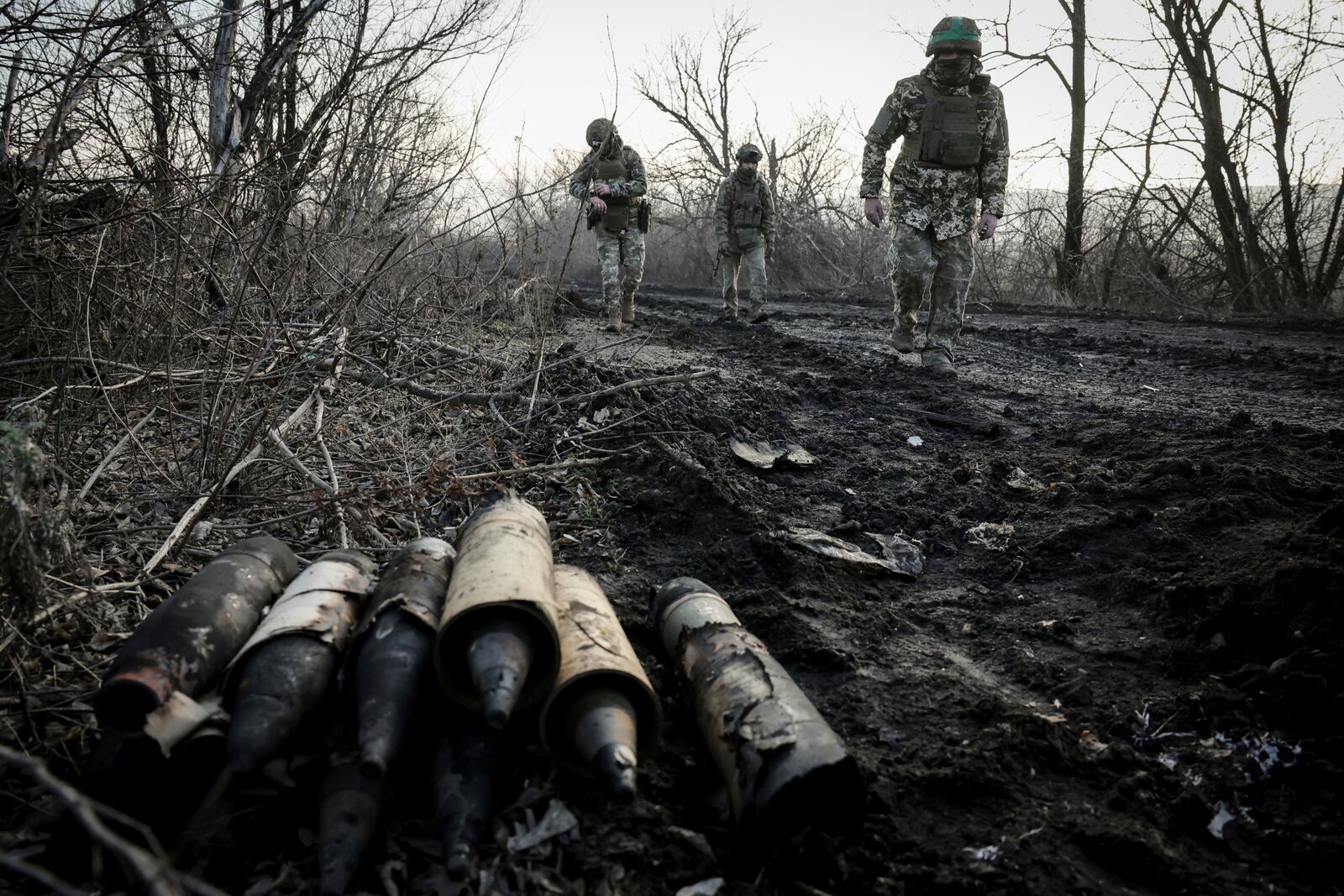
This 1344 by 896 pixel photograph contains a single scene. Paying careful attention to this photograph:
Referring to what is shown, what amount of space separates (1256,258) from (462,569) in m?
12.2

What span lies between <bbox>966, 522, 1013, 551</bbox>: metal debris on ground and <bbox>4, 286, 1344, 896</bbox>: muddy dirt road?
2 centimetres

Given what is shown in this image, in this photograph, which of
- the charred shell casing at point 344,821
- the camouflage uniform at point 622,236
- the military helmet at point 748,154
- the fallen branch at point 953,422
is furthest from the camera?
the military helmet at point 748,154

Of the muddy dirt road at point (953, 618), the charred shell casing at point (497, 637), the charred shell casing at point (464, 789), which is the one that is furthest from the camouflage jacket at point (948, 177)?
the charred shell casing at point (464, 789)

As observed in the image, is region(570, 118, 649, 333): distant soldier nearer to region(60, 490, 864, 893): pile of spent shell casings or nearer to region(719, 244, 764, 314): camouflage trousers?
region(719, 244, 764, 314): camouflage trousers

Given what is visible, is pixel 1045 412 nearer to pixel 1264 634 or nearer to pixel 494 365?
pixel 1264 634

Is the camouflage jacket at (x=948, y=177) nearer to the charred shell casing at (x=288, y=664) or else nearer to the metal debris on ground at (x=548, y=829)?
the charred shell casing at (x=288, y=664)

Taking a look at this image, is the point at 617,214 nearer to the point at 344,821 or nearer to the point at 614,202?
the point at 614,202

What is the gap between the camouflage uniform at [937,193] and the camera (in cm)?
625

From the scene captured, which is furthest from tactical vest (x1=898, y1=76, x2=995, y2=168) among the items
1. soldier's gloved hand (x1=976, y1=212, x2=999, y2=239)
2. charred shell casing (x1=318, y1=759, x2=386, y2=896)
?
charred shell casing (x1=318, y1=759, x2=386, y2=896)

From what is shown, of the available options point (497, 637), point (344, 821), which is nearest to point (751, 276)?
point (497, 637)

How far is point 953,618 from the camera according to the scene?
2.81 meters

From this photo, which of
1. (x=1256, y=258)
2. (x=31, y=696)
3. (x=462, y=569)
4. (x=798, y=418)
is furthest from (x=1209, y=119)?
(x=31, y=696)

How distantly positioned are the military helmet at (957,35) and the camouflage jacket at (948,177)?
254mm

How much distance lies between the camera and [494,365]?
A: 5.47 meters
